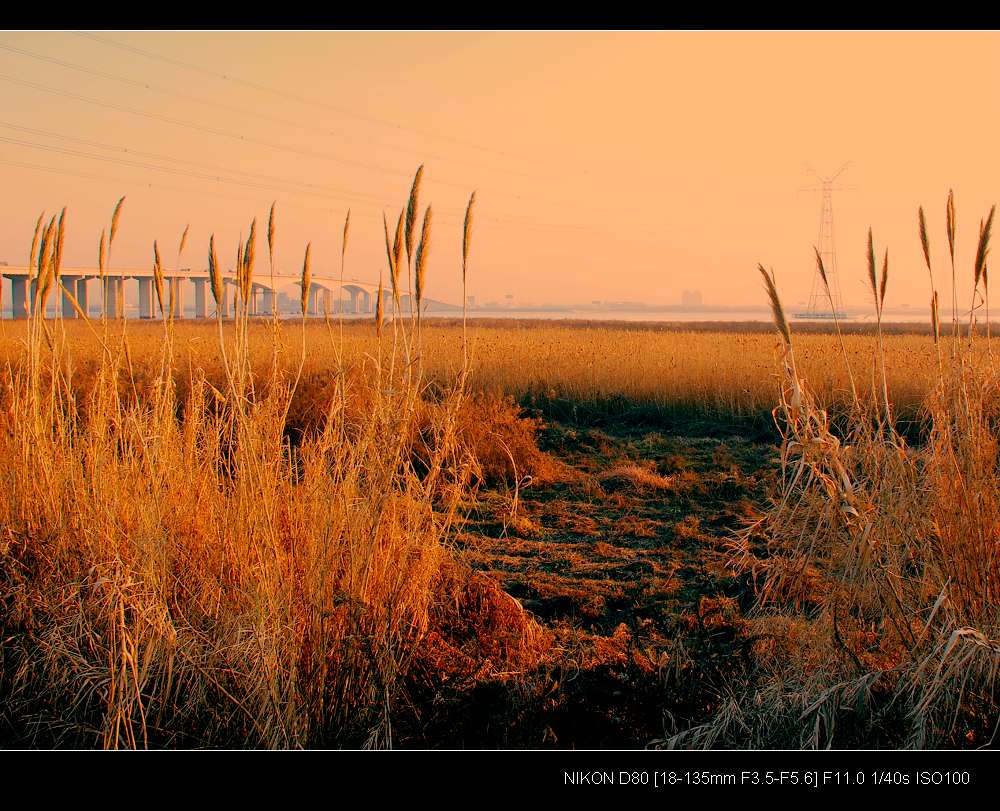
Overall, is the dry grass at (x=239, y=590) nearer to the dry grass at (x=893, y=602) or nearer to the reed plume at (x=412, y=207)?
the reed plume at (x=412, y=207)

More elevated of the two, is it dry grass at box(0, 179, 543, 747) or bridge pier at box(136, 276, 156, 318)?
bridge pier at box(136, 276, 156, 318)

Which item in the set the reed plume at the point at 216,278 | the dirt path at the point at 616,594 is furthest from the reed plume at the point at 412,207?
the dirt path at the point at 616,594

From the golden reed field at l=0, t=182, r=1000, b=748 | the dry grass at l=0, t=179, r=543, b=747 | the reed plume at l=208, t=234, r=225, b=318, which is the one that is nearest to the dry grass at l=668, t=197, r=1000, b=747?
the golden reed field at l=0, t=182, r=1000, b=748

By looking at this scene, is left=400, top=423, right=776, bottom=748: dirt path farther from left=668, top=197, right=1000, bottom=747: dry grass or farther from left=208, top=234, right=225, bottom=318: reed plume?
left=208, top=234, right=225, bottom=318: reed plume

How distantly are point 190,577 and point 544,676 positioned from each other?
1.25m

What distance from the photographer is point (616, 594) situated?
3.54 metres

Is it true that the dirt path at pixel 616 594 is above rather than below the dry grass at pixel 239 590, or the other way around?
below

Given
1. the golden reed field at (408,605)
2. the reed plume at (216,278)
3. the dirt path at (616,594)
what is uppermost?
the reed plume at (216,278)

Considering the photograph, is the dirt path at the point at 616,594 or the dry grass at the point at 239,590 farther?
the dirt path at the point at 616,594

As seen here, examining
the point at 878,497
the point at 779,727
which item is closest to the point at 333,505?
the point at 779,727

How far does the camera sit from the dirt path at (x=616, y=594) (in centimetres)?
226

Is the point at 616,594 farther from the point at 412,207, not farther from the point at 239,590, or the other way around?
the point at 412,207

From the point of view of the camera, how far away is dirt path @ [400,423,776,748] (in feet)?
7.41

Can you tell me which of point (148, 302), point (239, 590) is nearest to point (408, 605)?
point (239, 590)
